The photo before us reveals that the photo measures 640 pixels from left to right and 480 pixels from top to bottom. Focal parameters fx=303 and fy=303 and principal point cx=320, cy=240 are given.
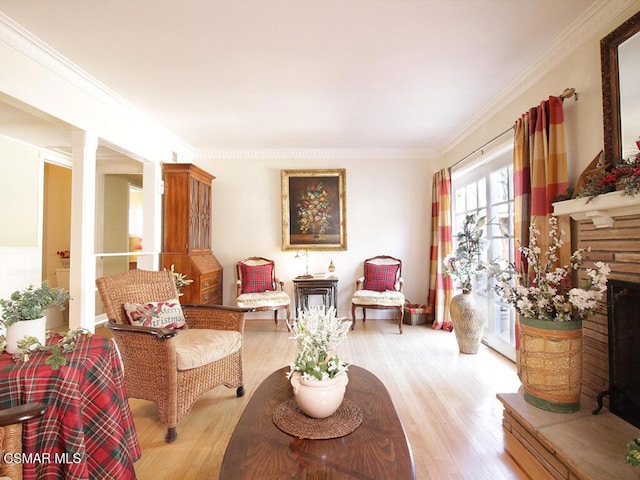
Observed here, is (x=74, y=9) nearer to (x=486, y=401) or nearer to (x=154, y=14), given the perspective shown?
(x=154, y=14)

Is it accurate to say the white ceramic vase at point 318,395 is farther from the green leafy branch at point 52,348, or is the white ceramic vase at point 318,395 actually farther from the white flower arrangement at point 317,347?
the green leafy branch at point 52,348

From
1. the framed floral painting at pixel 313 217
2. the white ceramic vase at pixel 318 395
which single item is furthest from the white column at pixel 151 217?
the white ceramic vase at pixel 318 395

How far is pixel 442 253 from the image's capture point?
13.8 feet

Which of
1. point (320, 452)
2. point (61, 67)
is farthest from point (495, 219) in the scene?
point (61, 67)

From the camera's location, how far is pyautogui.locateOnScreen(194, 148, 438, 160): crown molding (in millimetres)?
4648

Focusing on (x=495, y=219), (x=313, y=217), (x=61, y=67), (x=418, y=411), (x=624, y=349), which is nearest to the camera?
(x=624, y=349)

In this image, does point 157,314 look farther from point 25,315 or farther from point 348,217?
point 348,217

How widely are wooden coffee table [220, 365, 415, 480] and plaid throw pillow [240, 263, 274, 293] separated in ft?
9.43

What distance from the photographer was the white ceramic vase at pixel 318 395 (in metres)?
1.24

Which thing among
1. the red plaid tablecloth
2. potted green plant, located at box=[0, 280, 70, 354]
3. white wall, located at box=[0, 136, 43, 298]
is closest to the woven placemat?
the red plaid tablecloth

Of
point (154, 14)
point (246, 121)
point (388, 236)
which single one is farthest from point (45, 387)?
point (388, 236)

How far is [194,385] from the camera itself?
1962mm

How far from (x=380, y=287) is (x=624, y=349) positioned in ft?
9.01

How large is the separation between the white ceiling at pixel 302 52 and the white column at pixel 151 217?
0.64m
